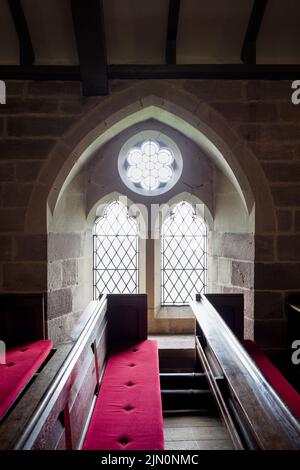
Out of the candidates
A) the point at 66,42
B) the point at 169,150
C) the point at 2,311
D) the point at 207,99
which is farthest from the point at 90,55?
the point at 2,311

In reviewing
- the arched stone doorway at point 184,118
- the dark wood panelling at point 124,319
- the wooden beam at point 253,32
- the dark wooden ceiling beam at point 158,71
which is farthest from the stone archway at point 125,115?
the dark wood panelling at point 124,319

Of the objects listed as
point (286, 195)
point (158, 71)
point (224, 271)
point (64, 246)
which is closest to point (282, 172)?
point (286, 195)

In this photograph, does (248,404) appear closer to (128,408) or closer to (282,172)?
(128,408)

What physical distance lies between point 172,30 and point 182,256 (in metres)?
2.49

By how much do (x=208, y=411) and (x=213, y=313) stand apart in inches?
36.7

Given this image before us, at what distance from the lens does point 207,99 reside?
132 inches

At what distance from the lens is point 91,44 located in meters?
2.92

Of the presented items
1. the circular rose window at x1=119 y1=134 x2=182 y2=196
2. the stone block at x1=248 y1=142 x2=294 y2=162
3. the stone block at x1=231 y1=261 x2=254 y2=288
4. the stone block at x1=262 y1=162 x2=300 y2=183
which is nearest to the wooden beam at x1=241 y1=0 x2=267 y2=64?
the stone block at x1=248 y1=142 x2=294 y2=162

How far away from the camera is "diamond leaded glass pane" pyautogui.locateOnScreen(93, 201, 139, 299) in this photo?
14.3ft

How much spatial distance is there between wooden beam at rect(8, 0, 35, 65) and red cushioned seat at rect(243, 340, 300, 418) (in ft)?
10.9

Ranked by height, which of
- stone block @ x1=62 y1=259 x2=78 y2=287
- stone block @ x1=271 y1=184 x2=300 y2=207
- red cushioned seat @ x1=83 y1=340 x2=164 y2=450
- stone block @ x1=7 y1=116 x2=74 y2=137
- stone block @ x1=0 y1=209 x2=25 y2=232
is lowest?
red cushioned seat @ x1=83 y1=340 x2=164 y2=450

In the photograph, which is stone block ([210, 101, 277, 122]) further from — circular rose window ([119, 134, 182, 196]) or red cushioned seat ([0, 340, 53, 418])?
red cushioned seat ([0, 340, 53, 418])

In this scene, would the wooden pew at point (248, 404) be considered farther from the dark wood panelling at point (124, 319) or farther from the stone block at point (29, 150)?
the stone block at point (29, 150)
